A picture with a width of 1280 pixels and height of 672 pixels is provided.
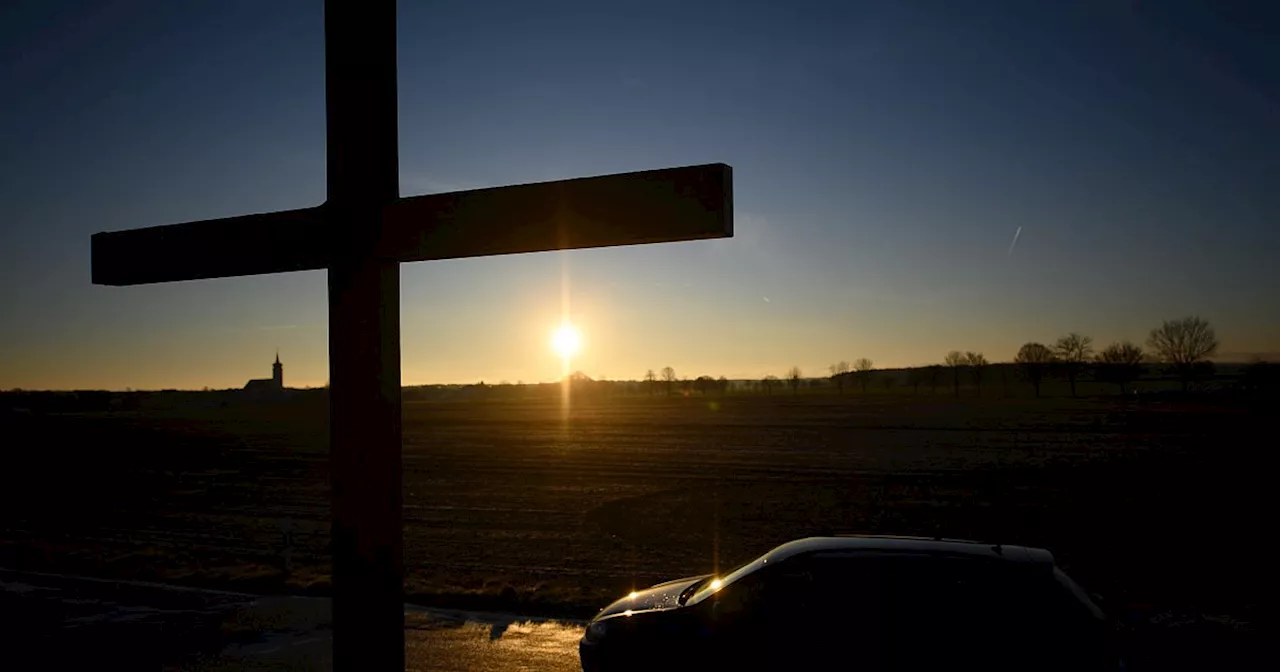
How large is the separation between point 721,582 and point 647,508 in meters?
14.8

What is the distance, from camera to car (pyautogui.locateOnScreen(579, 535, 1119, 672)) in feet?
16.1

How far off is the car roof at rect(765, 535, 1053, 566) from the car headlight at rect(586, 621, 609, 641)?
1.30 metres

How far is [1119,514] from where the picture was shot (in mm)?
18609

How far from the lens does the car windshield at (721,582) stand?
576cm

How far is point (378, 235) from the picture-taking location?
2.53 meters

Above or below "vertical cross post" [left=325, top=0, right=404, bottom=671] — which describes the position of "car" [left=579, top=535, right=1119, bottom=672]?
below

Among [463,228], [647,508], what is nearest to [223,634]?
[463,228]

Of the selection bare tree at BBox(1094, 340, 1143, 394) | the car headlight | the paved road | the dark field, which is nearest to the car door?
the car headlight

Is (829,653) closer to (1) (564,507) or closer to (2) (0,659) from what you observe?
(2) (0,659)

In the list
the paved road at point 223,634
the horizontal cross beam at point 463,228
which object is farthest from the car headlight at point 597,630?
the horizontal cross beam at point 463,228

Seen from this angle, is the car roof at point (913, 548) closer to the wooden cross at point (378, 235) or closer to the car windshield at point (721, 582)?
the car windshield at point (721, 582)

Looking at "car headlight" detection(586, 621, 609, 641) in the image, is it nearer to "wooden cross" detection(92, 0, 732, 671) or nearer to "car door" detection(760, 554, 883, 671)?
"car door" detection(760, 554, 883, 671)

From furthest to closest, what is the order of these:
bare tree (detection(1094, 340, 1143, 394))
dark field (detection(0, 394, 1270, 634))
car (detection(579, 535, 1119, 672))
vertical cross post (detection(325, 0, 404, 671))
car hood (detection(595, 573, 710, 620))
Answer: bare tree (detection(1094, 340, 1143, 394)) → dark field (detection(0, 394, 1270, 634)) → car hood (detection(595, 573, 710, 620)) → car (detection(579, 535, 1119, 672)) → vertical cross post (detection(325, 0, 404, 671))

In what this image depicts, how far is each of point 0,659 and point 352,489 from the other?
24.3ft
